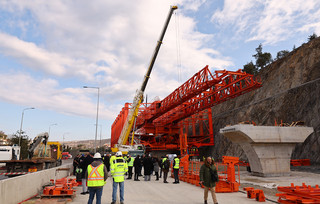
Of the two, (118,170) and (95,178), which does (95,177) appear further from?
(118,170)

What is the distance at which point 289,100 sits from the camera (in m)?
29.6

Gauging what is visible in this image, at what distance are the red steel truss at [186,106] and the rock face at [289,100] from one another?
3.76m

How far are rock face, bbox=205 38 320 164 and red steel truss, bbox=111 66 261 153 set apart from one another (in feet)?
12.3

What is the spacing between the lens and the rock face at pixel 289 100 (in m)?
24.2

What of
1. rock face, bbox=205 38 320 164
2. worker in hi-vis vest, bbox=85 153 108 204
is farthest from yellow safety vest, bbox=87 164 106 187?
rock face, bbox=205 38 320 164

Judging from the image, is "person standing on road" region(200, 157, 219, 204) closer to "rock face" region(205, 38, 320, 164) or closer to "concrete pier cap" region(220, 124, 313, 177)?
"concrete pier cap" region(220, 124, 313, 177)

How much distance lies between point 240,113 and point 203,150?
12744mm

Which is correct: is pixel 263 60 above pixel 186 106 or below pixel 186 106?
above

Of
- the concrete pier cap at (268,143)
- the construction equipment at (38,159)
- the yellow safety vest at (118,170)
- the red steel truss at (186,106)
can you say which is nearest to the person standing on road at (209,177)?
the yellow safety vest at (118,170)

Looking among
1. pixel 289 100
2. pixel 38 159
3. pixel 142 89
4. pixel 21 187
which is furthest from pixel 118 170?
pixel 289 100

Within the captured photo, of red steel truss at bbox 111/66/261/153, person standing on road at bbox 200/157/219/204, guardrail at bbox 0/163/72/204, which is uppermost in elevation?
red steel truss at bbox 111/66/261/153

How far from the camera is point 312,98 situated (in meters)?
25.5

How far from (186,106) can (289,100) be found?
1400 centimetres

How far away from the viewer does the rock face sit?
79.3 ft
